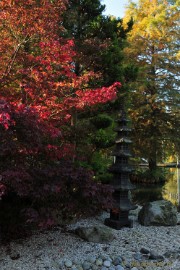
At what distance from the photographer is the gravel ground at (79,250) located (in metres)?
4.54

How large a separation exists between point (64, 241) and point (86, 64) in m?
5.52

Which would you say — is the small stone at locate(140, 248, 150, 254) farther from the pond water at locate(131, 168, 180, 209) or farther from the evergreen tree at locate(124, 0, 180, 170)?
the evergreen tree at locate(124, 0, 180, 170)

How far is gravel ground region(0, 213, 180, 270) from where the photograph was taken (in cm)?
454

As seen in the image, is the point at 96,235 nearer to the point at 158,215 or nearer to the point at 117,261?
the point at 117,261

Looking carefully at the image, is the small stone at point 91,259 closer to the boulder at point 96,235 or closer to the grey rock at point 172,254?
the boulder at point 96,235

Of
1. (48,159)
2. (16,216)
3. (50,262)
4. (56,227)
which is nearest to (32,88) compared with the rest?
(48,159)

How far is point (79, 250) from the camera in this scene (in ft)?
16.8

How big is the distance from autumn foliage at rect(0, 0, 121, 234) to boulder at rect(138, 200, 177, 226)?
6.98ft

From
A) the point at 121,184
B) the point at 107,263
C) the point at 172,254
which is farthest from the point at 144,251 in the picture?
the point at 121,184

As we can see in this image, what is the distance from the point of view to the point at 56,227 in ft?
20.4

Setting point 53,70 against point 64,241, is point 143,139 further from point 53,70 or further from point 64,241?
point 64,241

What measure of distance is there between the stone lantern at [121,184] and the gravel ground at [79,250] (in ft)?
1.15

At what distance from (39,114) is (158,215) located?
395 centimetres

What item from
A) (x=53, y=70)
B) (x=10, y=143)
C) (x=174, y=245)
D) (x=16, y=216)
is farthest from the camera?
(x=53, y=70)
